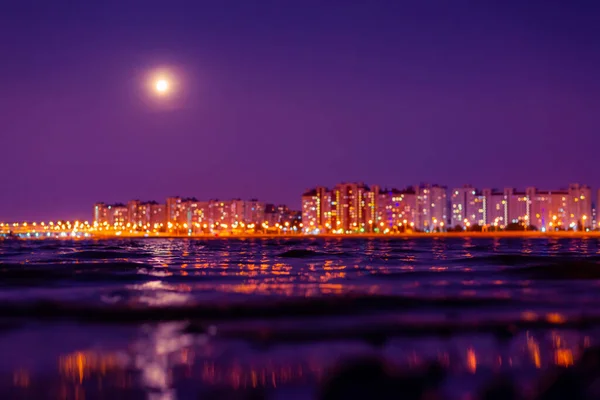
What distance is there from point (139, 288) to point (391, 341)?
10.4 metres

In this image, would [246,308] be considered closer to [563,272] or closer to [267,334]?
[267,334]

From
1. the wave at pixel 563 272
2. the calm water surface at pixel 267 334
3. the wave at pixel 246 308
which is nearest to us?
the calm water surface at pixel 267 334

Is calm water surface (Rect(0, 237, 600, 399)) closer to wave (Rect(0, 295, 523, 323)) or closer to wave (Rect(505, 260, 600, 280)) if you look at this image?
wave (Rect(0, 295, 523, 323))

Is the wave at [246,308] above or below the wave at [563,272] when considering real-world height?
above

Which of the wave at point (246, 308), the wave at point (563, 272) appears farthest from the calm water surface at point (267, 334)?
the wave at point (563, 272)

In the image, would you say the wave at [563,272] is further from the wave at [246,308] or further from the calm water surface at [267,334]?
A: the wave at [246,308]

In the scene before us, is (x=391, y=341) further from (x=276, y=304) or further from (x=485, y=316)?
(x=276, y=304)

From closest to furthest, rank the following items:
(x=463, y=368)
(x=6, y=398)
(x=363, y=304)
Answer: (x=6, y=398) → (x=463, y=368) → (x=363, y=304)

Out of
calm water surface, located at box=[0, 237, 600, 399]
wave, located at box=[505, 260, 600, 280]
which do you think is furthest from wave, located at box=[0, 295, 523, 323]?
wave, located at box=[505, 260, 600, 280]

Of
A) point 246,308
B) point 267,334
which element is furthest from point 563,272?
point 267,334

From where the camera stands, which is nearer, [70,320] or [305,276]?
[70,320]

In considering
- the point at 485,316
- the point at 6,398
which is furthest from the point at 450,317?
the point at 6,398

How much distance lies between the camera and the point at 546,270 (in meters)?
24.2

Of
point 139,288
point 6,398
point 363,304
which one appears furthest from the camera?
point 139,288
